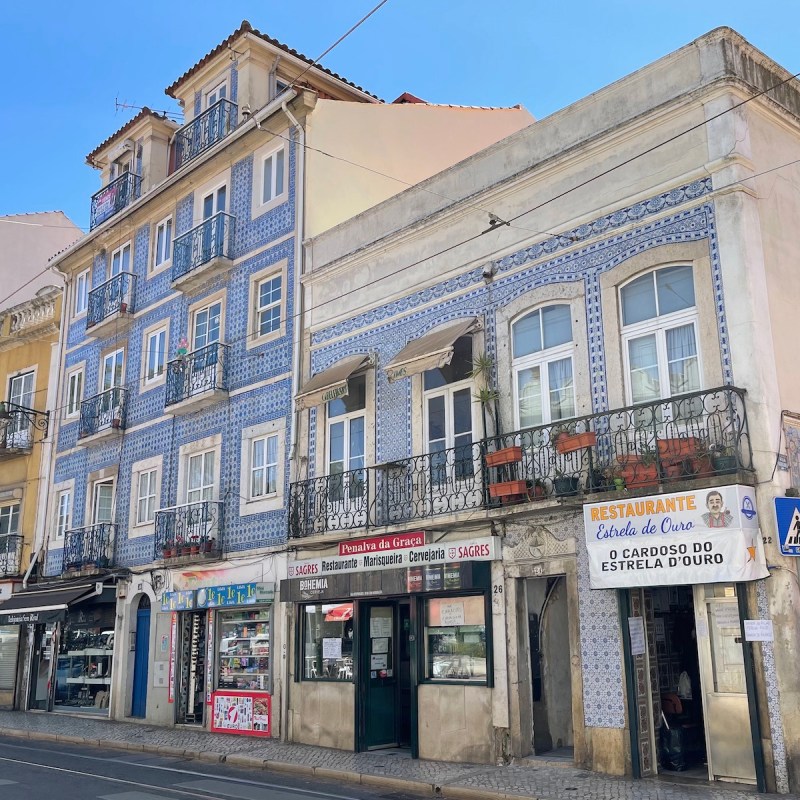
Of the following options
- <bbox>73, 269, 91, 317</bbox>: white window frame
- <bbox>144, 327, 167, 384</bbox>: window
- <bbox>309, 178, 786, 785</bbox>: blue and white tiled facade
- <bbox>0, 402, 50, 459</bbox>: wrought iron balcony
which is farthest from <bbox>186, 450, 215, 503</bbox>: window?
<bbox>73, 269, 91, 317</bbox>: white window frame

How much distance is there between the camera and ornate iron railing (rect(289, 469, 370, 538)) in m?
14.4

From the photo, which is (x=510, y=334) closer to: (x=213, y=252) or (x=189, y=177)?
(x=213, y=252)

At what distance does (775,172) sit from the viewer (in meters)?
11.2

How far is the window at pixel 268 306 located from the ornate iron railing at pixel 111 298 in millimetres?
5241

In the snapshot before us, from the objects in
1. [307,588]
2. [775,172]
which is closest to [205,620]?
[307,588]

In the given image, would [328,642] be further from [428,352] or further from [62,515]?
[62,515]

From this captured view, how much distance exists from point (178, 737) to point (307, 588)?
3.98 meters

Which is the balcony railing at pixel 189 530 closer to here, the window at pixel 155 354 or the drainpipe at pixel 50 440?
the window at pixel 155 354

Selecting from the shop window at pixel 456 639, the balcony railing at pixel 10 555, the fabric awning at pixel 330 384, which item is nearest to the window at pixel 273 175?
the fabric awning at pixel 330 384

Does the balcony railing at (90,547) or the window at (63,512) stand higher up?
the window at (63,512)

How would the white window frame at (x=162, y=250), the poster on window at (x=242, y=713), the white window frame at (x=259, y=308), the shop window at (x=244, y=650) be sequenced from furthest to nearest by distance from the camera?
the white window frame at (x=162, y=250)
the white window frame at (x=259, y=308)
the shop window at (x=244, y=650)
the poster on window at (x=242, y=713)

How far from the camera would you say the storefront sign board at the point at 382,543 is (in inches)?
518

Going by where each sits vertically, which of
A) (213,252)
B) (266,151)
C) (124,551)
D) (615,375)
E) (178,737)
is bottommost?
(178,737)

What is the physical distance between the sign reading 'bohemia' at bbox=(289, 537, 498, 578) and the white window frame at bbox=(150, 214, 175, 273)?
9097 millimetres
